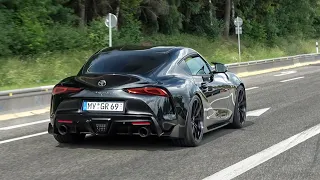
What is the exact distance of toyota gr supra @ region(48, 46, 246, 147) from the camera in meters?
7.33

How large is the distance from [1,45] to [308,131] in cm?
1690

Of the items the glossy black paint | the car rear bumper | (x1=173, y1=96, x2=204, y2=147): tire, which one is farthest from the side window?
the car rear bumper

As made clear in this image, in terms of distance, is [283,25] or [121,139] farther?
[283,25]

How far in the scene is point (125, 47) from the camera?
340 inches

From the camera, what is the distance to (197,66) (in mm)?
8750

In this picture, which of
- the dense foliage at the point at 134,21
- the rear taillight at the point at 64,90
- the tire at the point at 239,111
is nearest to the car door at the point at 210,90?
the tire at the point at 239,111

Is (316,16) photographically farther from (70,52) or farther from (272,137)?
(272,137)

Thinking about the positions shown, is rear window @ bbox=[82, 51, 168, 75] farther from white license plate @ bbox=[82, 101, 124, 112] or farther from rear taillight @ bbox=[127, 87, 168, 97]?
white license plate @ bbox=[82, 101, 124, 112]

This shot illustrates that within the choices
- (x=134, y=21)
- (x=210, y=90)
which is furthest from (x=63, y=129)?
(x=134, y=21)

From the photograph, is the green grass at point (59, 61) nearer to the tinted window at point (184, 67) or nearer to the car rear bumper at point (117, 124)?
the tinted window at point (184, 67)

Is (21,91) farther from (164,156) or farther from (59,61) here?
(59,61)

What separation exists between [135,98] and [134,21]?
102ft

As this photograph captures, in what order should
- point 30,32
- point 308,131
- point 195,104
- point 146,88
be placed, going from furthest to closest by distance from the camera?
1. point 30,32
2. point 308,131
3. point 195,104
4. point 146,88

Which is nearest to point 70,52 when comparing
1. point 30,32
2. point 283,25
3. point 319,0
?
point 30,32
